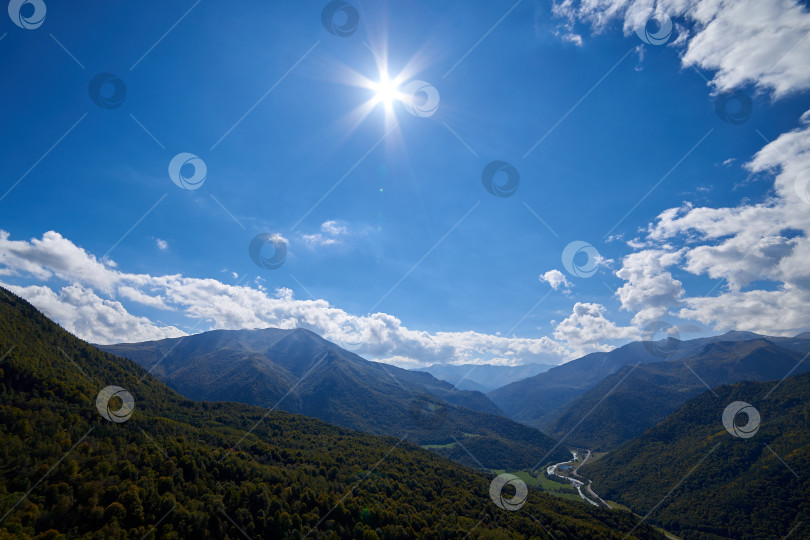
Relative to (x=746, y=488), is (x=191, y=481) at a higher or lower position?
lower

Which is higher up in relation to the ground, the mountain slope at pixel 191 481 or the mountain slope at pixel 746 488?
the mountain slope at pixel 746 488

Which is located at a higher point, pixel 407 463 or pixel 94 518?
pixel 407 463

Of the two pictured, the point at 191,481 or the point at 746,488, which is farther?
the point at 746,488

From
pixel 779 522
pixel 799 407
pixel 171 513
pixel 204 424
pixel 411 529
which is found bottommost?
pixel 204 424

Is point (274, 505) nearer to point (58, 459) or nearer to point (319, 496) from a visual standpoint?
point (319, 496)

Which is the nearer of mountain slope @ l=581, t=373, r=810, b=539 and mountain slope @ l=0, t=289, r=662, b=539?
mountain slope @ l=0, t=289, r=662, b=539

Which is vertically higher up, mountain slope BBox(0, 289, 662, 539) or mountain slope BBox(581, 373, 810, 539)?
mountain slope BBox(581, 373, 810, 539)

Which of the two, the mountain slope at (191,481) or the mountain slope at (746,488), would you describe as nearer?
the mountain slope at (191,481)

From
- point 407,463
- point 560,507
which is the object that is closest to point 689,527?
point 560,507
